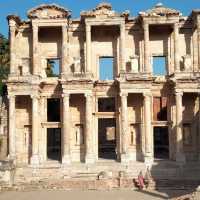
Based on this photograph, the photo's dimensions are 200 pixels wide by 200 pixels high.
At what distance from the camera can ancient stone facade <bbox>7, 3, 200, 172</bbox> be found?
2809 centimetres

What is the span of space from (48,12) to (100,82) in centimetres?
555

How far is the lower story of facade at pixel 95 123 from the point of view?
1106 inches

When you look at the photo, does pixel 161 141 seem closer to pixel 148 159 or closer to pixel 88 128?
pixel 148 159

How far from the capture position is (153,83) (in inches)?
1148

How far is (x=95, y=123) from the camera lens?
29359 millimetres

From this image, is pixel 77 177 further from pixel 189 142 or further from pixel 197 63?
pixel 197 63

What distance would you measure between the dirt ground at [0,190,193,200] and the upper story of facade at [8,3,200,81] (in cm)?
732

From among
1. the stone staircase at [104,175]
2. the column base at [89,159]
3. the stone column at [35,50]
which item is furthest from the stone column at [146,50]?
the stone column at [35,50]

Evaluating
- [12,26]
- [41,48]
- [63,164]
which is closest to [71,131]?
[63,164]

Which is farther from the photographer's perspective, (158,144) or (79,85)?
(158,144)

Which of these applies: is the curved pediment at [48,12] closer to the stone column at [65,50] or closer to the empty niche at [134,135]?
the stone column at [65,50]

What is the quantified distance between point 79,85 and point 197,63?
780cm

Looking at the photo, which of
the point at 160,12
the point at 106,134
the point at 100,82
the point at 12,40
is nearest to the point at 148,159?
the point at 100,82

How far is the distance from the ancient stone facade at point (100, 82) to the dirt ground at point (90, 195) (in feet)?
12.7
